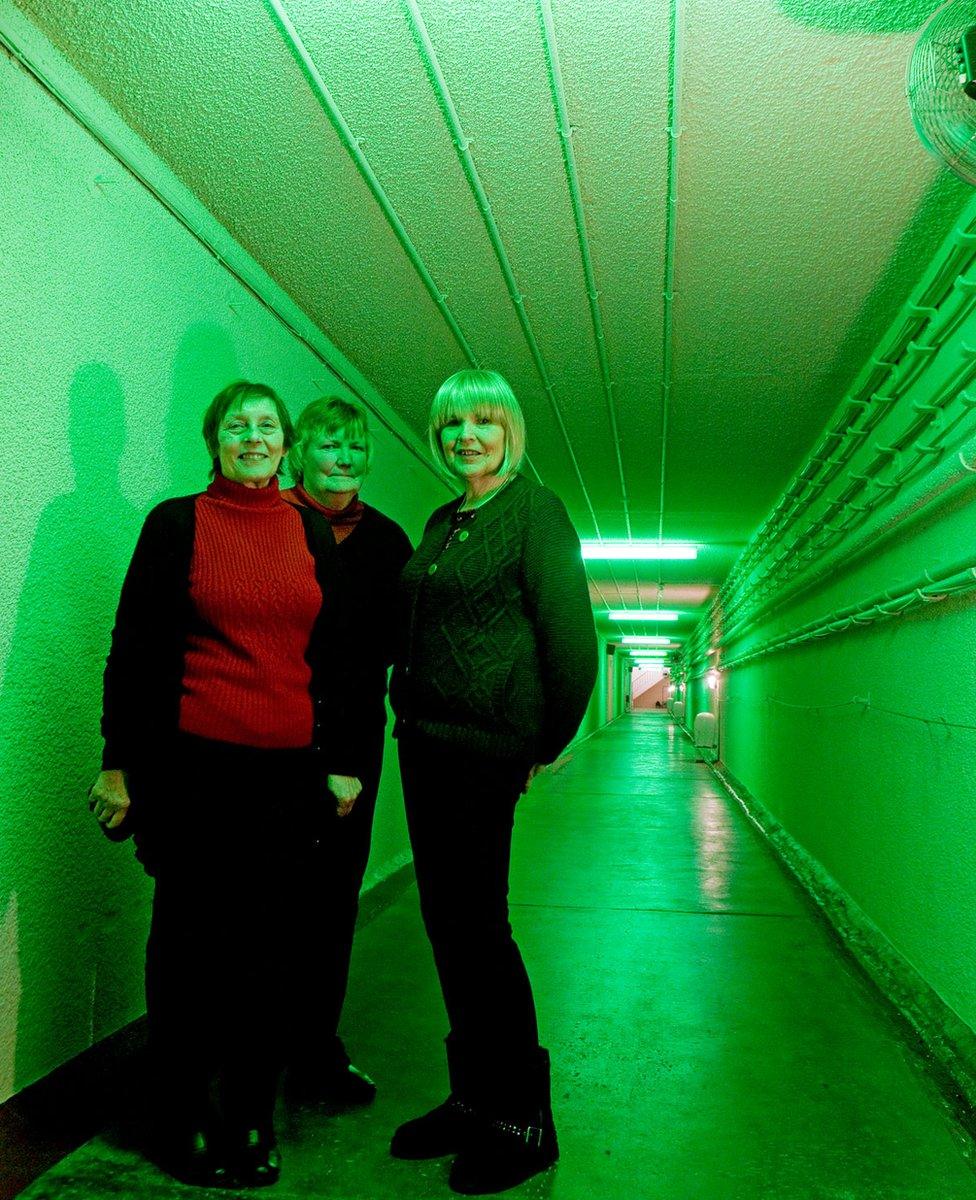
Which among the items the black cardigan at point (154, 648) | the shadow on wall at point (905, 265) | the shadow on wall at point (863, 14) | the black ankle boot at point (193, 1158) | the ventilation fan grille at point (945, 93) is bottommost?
the black ankle boot at point (193, 1158)

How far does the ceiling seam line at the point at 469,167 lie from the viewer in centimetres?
169

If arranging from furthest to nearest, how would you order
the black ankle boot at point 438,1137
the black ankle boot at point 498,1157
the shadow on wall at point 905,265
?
1. the shadow on wall at point 905,265
2. the black ankle boot at point 438,1137
3. the black ankle boot at point 498,1157

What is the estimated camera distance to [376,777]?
6.20ft

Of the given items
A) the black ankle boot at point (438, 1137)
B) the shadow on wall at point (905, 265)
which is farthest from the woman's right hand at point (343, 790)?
the shadow on wall at point (905, 265)

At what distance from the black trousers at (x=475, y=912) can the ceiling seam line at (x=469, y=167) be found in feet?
4.44

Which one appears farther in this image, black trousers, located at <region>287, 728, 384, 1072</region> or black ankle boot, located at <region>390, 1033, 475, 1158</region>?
black trousers, located at <region>287, 728, 384, 1072</region>

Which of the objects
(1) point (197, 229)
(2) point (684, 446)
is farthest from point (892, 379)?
(1) point (197, 229)

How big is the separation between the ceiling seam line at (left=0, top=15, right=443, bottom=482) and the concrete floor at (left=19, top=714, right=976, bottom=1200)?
1.91 meters

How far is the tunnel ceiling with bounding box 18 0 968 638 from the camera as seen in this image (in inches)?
65.8

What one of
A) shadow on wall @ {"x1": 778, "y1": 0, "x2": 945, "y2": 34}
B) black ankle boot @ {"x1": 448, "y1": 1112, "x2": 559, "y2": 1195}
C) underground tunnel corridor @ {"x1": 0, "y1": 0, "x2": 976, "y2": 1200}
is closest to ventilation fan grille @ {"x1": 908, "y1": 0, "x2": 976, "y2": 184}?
underground tunnel corridor @ {"x1": 0, "y1": 0, "x2": 976, "y2": 1200}

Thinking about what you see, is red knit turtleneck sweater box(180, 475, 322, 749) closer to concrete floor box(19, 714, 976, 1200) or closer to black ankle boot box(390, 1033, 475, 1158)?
black ankle boot box(390, 1033, 475, 1158)

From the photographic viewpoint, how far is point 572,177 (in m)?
2.15

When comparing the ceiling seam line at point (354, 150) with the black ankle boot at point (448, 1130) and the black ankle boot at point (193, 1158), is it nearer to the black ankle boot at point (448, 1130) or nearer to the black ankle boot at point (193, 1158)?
the black ankle boot at point (448, 1130)

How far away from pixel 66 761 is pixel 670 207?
1949mm
